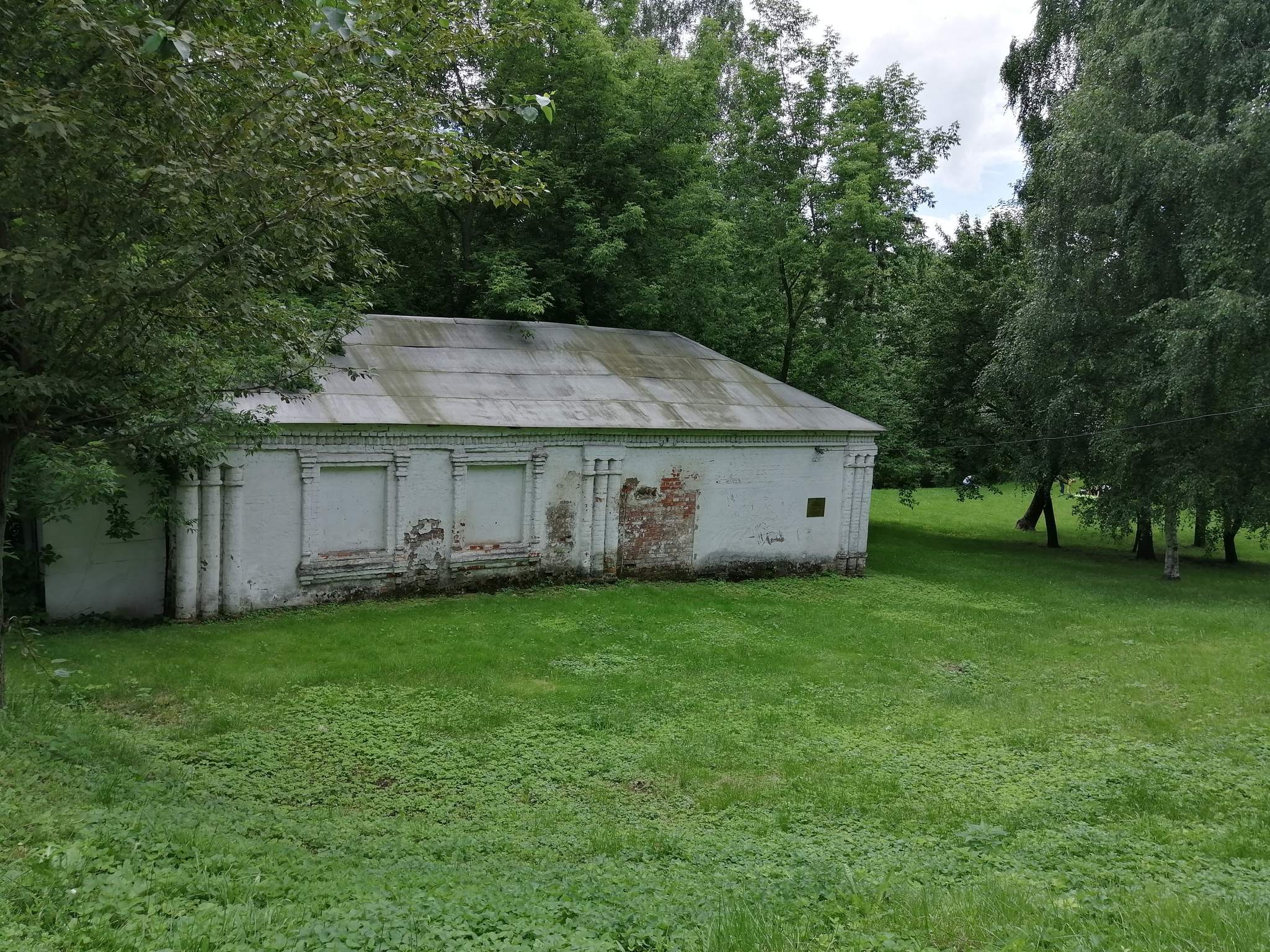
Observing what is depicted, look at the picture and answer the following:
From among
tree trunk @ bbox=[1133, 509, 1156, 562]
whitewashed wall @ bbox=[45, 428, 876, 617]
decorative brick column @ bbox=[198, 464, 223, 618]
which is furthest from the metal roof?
tree trunk @ bbox=[1133, 509, 1156, 562]

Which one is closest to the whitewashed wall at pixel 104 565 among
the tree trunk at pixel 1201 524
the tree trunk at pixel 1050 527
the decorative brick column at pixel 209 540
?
the decorative brick column at pixel 209 540

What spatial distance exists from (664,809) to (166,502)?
866cm

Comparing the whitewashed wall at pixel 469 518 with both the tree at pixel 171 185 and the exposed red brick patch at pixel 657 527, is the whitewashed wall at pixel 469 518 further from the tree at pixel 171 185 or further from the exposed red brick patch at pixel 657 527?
the tree at pixel 171 185

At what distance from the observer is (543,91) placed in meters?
20.3

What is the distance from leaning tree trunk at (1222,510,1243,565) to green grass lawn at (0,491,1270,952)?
21.1 ft

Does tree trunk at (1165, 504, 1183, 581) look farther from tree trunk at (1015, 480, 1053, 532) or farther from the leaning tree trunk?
tree trunk at (1015, 480, 1053, 532)

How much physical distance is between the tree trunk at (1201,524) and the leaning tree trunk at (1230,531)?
0.42m

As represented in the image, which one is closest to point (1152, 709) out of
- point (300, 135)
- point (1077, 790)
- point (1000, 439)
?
point (1077, 790)

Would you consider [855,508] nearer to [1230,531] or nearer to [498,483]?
[498,483]

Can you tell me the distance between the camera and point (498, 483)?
1544cm

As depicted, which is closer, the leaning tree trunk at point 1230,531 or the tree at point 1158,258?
the tree at point 1158,258

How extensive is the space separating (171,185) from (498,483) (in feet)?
31.6

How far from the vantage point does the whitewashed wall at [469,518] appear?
12.7m

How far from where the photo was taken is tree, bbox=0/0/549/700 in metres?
6.00
